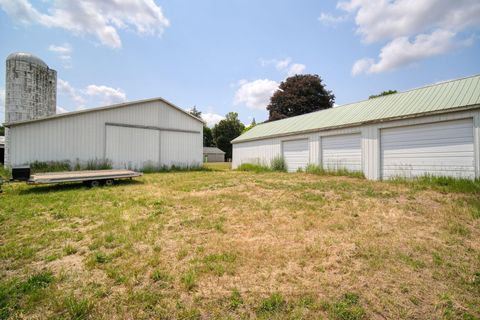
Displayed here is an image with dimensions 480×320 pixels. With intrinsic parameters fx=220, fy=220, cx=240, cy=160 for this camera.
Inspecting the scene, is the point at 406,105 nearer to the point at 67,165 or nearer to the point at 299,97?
the point at 67,165

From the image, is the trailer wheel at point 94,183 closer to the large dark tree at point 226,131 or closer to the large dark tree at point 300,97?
the large dark tree at point 300,97

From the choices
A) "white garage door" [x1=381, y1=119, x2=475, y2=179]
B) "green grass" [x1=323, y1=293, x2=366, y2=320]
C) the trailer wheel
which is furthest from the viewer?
the trailer wheel

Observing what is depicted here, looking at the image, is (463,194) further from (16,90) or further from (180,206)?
(16,90)

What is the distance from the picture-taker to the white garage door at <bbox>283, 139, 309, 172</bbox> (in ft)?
44.5

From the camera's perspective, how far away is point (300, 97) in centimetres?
3356

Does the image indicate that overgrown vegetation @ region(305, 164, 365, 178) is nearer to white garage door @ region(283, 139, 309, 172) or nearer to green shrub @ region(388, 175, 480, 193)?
white garage door @ region(283, 139, 309, 172)

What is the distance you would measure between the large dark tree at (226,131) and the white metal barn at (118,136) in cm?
3245

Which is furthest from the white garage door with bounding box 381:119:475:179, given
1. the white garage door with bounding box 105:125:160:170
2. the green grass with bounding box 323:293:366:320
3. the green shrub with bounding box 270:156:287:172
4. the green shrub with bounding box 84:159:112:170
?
the green shrub with bounding box 84:159:112:170

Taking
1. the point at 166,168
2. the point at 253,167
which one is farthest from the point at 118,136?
the point at 253,167

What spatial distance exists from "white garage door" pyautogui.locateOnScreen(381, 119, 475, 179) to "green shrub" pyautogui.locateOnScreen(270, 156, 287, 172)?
605 centimetres

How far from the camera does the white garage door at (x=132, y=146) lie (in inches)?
566

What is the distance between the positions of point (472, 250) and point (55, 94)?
2508 centimetres

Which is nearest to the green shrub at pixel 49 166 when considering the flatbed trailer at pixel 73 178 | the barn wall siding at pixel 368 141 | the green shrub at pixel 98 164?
the green shrub at pixel 98 164

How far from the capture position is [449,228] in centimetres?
406
